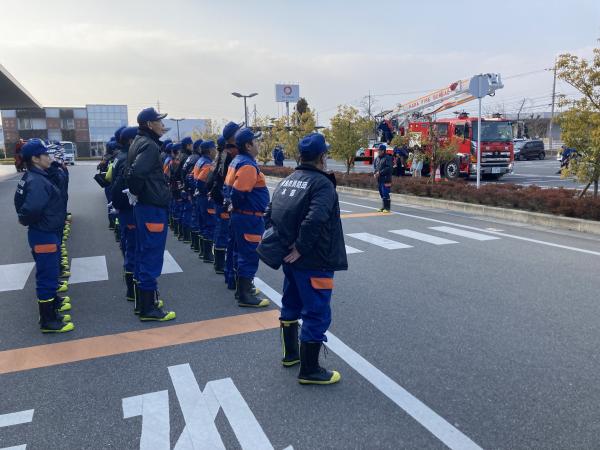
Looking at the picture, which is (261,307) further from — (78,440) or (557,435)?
(557,435)

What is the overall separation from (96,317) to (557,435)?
4.53 meters

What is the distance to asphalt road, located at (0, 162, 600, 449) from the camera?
3.08 m

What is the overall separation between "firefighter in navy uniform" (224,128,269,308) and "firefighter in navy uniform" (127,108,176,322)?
2.61 feet

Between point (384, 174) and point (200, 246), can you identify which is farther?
point (384, 174)

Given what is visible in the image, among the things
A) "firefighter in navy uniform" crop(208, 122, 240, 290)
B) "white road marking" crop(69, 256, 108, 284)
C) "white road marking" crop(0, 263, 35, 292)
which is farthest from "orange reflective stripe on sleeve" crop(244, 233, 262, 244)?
"white road marking" crop(0, 263, 35, 292)

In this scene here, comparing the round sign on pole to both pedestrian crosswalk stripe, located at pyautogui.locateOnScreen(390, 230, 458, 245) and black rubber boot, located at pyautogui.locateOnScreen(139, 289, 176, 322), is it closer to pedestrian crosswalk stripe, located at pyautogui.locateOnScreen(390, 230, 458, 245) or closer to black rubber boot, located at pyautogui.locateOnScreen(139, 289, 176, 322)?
pedestrian crosswalk stripe, located at pyautogui.locateOnScreen(390, 230, 458, 245)

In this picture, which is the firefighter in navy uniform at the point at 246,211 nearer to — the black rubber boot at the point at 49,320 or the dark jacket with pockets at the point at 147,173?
the dark jacket with pockets at the point at 147,173

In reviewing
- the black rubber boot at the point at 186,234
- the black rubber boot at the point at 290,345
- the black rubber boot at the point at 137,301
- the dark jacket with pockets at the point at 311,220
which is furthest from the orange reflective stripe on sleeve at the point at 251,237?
the black rubber boot at the point at 186,234

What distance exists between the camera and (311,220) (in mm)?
3410

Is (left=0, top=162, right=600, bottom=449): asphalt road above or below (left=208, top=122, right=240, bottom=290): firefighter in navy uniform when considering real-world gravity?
below

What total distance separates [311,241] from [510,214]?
9782 mm

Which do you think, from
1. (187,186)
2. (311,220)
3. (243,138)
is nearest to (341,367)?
(311,220)

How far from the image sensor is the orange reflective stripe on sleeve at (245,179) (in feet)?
17.8

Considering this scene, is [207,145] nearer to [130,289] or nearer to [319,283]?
[130,289]
